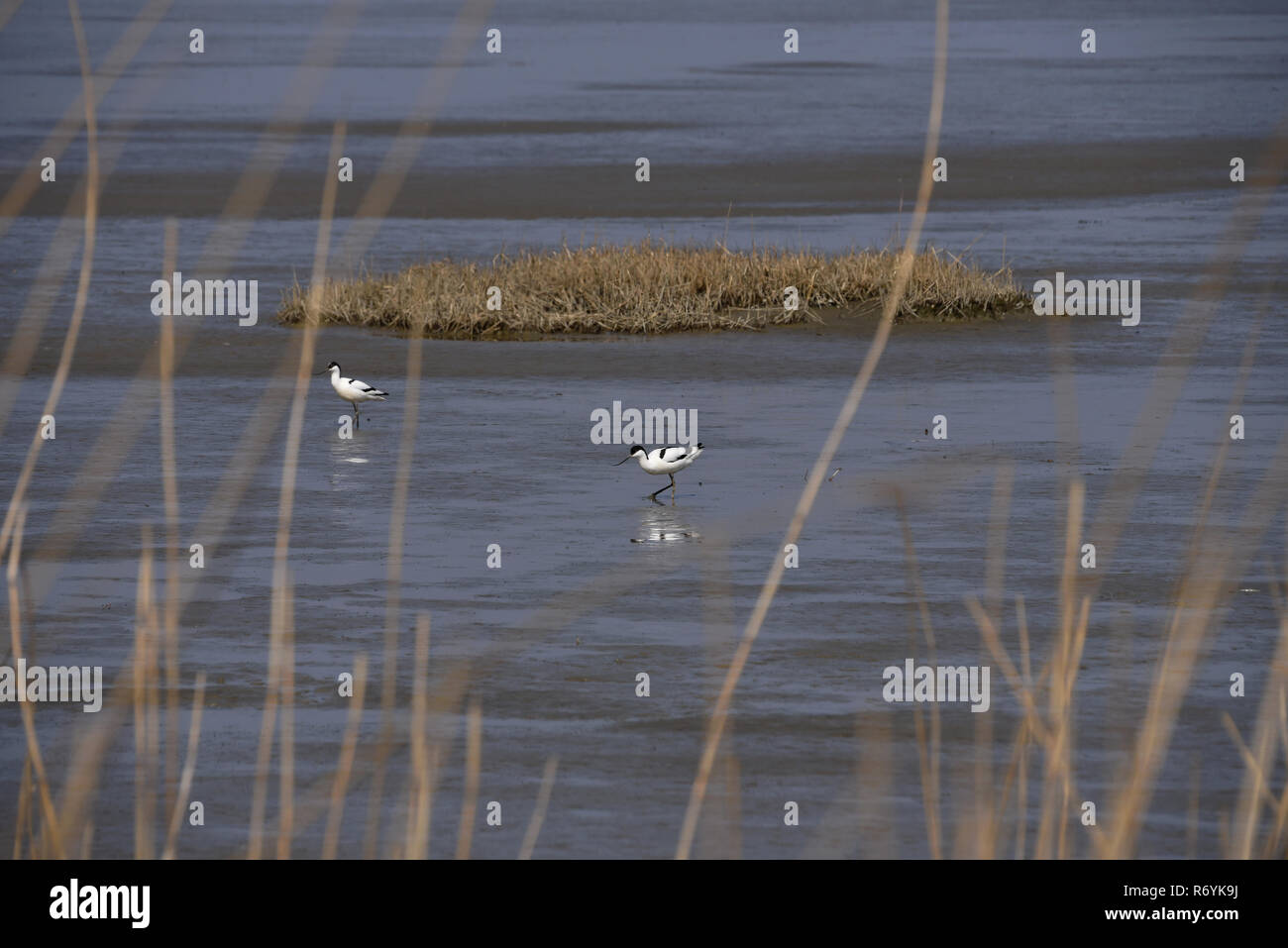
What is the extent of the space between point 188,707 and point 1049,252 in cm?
1859

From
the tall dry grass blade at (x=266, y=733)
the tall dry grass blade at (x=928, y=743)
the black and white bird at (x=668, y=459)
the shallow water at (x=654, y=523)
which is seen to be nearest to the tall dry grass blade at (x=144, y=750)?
the shallow water at (x=654, y=523)

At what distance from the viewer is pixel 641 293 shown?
69.1ft

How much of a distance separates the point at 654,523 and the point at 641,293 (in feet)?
27.0

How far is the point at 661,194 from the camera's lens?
33625mm

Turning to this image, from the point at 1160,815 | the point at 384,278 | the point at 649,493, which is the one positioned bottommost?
the point at 1160,815

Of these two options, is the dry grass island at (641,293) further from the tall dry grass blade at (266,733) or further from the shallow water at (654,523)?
the tall dry grass blade at (266,733)

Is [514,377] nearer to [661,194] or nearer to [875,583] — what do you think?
[875,583]

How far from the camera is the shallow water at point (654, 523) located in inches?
342

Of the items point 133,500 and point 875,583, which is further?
point 133,500

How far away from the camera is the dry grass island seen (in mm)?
20797

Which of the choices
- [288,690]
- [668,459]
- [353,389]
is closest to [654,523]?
[668,459]

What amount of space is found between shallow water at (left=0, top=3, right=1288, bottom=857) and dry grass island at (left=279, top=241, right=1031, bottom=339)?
0.46 meters

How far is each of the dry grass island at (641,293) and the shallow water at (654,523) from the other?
0.46 metres
